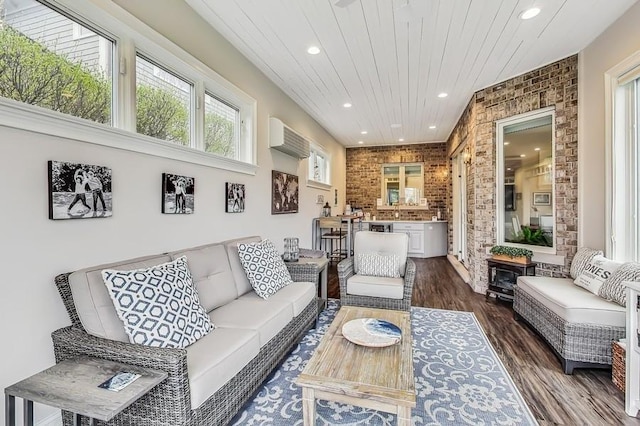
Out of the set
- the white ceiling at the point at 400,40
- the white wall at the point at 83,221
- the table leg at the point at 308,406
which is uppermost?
the white ceiling at the point at 400,40

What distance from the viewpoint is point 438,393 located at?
6.67 feet

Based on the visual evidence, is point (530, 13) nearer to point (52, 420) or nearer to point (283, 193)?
point (283, 193)

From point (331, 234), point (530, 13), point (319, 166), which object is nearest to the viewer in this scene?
point (530, 13)

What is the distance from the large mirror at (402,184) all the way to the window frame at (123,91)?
635 cm

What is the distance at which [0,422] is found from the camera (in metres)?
1.38

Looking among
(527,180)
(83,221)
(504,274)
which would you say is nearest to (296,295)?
(83,221)

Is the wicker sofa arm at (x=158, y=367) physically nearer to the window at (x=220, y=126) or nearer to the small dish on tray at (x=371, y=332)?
the small dish on tray at (x=371, y=332)

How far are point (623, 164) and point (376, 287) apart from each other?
2.55 meters

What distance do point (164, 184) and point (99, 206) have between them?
1.73 ft

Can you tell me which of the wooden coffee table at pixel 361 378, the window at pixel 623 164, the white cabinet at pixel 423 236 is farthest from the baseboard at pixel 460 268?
the wooden coffee table at pixel 361 378

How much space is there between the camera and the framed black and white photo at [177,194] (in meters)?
2.29

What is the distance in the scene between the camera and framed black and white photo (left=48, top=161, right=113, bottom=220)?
1.58 meters

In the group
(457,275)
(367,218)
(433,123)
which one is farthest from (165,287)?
(367,218)

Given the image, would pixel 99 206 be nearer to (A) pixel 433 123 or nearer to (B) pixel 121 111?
(B) pixel 121 111
